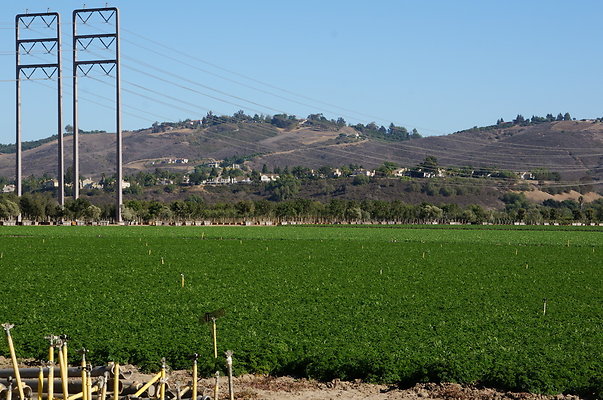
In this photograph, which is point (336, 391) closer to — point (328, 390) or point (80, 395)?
point (328, 390)

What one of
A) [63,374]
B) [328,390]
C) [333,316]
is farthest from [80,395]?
[333,316]

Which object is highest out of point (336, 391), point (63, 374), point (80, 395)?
point (63, 374)

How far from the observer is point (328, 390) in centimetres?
1888

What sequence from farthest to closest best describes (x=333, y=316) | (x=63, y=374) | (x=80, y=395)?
(x=333, y=316), (x=80, y=395), (x=63, y=374)

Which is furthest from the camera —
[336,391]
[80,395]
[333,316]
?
[333,316]

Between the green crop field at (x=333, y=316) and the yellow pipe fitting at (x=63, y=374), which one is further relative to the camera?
the green crop field at (x=333, y=316)

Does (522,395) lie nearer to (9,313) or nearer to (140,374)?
(140,374)

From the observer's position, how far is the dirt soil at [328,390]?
59.6 ft

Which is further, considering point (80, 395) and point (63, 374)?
point (80, 395)

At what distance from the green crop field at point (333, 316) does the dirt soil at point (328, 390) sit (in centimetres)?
39

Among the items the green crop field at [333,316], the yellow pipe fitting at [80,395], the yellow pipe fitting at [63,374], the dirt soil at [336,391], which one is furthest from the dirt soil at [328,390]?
the yellow pipe fitting at [63,374]

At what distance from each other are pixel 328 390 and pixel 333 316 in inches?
339

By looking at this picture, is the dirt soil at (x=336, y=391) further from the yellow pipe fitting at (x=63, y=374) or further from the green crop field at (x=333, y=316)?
the yellow pipe fitting at (x=63, y=374)

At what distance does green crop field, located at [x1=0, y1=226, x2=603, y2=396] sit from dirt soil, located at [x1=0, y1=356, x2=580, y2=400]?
385 millimetres
